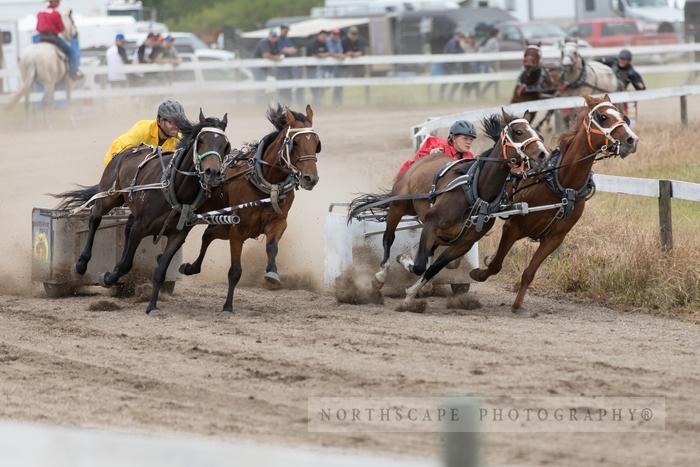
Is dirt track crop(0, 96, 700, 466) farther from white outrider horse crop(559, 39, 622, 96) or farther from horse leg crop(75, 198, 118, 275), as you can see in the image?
white outrider horse crop(559, 39, 622, 96)

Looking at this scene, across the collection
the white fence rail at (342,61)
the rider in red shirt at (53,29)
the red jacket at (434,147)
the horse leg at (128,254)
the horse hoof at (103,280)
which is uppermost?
the rider in red shirt at (53,29)

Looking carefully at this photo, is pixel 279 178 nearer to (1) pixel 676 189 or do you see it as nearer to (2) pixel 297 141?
(2) pixel 297 141

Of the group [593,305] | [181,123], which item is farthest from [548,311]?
[181,123]

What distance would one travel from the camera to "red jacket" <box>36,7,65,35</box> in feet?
76.2

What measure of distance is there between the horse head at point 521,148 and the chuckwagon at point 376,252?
1462 mm

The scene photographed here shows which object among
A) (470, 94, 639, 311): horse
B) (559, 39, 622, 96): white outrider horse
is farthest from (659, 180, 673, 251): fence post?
(559, 39, 622, 96): white outrider horse

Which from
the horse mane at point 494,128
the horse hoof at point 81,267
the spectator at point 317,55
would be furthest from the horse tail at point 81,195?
the spectator at point 317,55

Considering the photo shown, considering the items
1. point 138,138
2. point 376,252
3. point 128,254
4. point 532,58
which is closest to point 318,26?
point 532,58

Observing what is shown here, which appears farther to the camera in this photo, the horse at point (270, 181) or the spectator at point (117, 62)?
the spectator at point (117, 62)

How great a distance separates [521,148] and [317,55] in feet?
57.5

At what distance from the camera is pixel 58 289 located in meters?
11.4

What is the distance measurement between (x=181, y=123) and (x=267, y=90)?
15166mm

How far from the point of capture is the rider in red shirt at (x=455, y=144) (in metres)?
11.1

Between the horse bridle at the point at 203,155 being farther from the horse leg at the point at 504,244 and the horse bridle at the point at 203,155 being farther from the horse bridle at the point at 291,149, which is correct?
the horse leg at the point at 504,244
